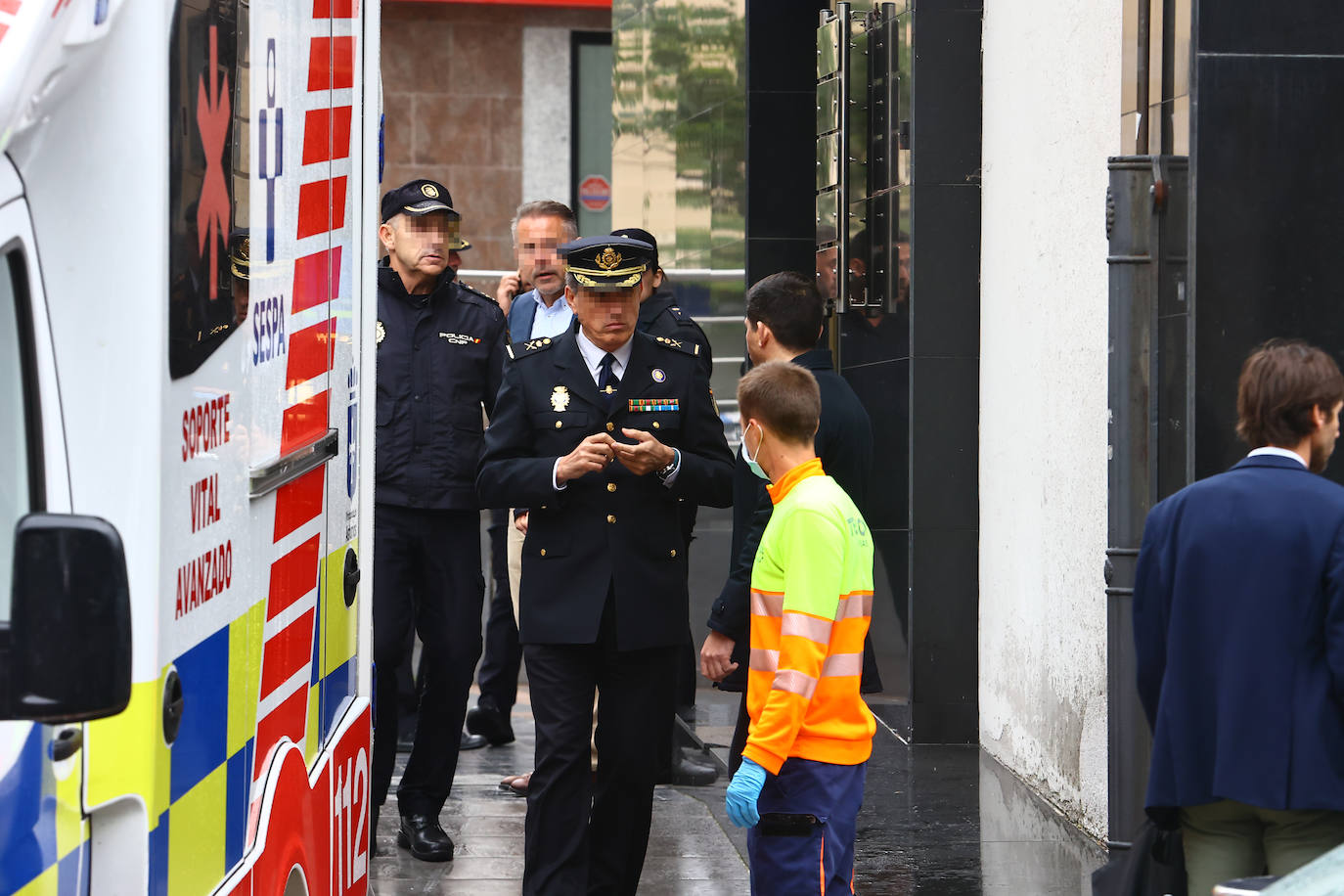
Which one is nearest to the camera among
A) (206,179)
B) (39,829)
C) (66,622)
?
(66,622)

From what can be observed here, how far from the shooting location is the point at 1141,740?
16.3ft

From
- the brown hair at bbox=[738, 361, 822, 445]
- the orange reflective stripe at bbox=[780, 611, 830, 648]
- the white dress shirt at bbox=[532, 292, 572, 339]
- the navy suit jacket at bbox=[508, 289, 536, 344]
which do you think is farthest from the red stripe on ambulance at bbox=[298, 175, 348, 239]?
the navy suit jacket at bbox=[508, 289, 536, 344]

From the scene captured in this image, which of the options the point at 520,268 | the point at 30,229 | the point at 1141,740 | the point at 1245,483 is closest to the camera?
the point at 30,229

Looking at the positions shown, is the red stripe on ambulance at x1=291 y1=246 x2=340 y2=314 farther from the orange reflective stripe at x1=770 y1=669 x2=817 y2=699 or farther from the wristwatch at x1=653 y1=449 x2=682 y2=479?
the wristwatch at x1=653 y1=449 x2=682 y2=479

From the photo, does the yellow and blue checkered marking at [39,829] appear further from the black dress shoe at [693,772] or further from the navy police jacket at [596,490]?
the black dress shoe at [693,772]

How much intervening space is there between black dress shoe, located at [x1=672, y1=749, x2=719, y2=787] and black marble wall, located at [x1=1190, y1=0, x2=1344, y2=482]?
2865 millimetres

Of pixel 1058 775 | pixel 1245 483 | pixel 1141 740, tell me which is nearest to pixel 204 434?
pixel 1245 483

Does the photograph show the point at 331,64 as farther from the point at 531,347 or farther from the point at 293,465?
the point at 531,347

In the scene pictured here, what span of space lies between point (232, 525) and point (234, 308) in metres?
0.34

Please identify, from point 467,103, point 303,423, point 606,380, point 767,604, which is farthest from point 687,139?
point 467,103

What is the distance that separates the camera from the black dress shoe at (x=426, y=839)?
235 inches

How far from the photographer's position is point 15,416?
2.23 m

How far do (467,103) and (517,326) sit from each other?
13818 millimetres

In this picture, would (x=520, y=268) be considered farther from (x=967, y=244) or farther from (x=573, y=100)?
(x=573, y=100)
